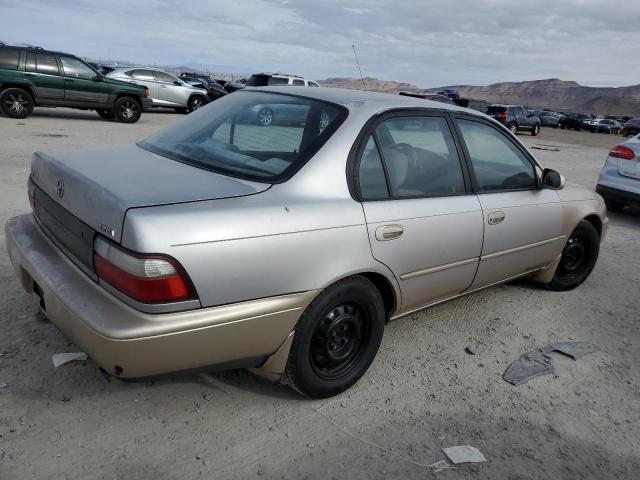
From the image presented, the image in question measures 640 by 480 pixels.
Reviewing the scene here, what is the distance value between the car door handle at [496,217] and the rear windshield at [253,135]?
50.2 inches

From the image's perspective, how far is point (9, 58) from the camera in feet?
42.3

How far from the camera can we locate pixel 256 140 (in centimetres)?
314

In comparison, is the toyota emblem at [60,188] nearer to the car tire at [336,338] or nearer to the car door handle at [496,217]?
the car tire at [336,338]

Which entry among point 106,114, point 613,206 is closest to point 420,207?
point 613,206

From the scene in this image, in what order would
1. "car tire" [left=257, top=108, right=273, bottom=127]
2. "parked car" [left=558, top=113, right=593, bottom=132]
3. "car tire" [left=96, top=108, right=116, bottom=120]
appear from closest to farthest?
1. "car tire" [left=257, top=108, right=273, bottom=127]
2. "car tire" [left=96, top=108, right=116, bottom=120]
3. "parked car" [left=558, top=113, right=593, bottom=132]

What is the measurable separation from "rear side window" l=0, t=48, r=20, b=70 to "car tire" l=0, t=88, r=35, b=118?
530 mm

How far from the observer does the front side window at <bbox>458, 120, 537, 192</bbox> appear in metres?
3.62

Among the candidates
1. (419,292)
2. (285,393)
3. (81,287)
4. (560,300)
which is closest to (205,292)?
(81,287)

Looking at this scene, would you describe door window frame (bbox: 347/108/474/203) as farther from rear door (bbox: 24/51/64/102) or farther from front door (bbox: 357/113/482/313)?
rear door (bbox: 24/51/64/102)

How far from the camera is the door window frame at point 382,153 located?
2.83 metres

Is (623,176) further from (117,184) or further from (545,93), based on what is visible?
(545,93)

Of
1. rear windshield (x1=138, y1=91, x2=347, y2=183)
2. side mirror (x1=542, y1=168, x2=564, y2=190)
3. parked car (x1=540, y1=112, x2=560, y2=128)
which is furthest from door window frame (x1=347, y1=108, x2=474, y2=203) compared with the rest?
parked car (x1=540, y1=112, x2=560, y2=128)

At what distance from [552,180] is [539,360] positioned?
4.41 ft

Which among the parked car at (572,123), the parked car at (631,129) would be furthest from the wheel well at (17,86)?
the parked car at (572,123)
